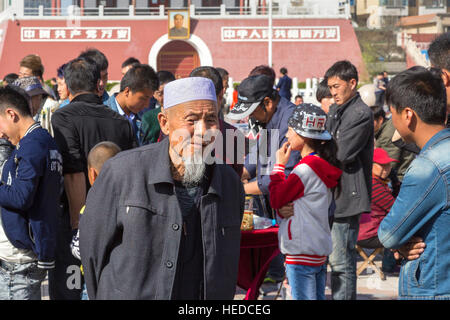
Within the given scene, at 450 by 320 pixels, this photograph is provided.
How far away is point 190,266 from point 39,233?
1.53 m

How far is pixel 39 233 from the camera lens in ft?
11.5

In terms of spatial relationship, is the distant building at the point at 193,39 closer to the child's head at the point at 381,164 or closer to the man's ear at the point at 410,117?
the child's head at the point at 381,164

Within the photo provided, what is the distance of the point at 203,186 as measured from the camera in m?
2.38

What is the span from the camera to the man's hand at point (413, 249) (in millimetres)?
2465

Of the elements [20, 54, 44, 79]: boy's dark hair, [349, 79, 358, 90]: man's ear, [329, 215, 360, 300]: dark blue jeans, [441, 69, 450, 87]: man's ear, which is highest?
[20, 54, 44, 79]: boy's dark hair

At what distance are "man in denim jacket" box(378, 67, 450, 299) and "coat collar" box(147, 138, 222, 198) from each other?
2.41ft

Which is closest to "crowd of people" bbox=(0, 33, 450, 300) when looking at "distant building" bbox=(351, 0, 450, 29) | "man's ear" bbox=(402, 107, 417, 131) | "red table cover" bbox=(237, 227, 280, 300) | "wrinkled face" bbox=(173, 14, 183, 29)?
"man's ear" bbox=(402, 107, 417, 131)

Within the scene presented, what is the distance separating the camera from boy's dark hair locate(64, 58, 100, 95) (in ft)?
13.8

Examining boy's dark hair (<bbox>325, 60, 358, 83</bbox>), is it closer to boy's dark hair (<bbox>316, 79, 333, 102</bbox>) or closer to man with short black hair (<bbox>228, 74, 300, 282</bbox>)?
man with short black hair (<bbox>228, 74, 300, 282</bbox>)

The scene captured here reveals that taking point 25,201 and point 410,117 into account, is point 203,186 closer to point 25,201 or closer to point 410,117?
point 410,117

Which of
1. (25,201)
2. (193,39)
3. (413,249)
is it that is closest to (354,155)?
(413,249)

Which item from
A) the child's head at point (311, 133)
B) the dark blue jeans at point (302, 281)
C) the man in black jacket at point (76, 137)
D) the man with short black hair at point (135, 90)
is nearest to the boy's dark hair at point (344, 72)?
the child's head at point (311, 133)

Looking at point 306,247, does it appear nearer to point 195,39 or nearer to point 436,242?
point 436,242

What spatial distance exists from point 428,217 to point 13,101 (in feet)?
7.90
